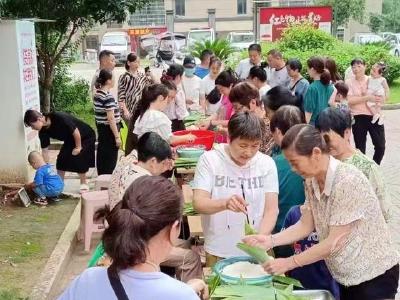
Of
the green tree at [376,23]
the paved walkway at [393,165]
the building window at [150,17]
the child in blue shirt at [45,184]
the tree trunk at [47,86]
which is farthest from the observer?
the building window at [150,17]

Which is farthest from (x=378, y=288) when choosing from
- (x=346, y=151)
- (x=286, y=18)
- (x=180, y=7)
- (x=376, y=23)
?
(x=180, y=7)

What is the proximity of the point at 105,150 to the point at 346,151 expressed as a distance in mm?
4430

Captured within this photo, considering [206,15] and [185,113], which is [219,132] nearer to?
[185,113]

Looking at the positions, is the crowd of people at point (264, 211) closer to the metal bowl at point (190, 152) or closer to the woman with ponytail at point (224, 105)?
the metal bowl at point (190, 152)

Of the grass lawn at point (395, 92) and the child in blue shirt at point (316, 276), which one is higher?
the child in blue shirt at point (316, 276)

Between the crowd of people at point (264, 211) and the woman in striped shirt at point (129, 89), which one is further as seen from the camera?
the woman in striped shirt at point (129, 89)

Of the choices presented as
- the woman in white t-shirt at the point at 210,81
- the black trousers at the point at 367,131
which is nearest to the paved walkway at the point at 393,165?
the black trousers at the point at 367,131

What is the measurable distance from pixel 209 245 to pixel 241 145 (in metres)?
0.61

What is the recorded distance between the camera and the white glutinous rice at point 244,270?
2.73 m

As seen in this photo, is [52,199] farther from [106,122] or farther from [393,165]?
[393,165]

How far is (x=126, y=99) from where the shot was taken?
842 centimetres

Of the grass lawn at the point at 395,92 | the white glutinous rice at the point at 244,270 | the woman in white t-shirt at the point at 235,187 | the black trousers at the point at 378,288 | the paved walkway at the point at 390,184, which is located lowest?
the paved walkway at the point at 390,184

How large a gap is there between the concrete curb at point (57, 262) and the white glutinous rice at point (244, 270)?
2255mm

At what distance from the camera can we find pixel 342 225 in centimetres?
261
